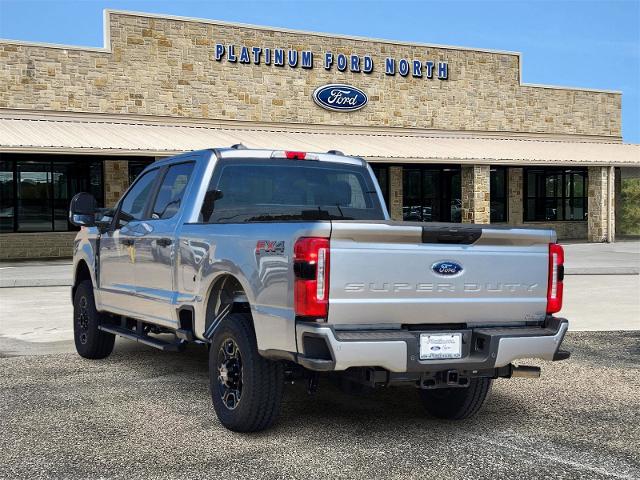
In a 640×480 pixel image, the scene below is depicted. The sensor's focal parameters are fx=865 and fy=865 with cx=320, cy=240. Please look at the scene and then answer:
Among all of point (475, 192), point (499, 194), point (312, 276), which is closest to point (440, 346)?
point (312, 276)

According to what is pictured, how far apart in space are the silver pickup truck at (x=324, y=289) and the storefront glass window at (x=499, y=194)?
92.9 feet

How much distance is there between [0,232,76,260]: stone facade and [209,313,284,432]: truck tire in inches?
836

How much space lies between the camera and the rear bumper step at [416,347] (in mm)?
5113

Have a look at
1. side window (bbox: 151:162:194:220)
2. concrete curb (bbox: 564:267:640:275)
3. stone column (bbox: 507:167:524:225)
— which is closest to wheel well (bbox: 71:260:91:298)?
side window (bbox: 151:162:194:220)

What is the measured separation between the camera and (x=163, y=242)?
710 cm

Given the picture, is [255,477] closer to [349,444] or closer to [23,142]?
[349,444]

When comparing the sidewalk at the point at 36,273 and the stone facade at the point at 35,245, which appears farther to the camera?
the stone facade at the point at 35,245

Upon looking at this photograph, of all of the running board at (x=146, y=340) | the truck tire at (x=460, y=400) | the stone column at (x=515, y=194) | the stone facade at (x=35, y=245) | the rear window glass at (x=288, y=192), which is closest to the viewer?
the truck tire at (x=460, y=400)

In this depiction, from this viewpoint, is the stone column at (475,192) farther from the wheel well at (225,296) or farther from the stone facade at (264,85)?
the wheel well at (225,296)

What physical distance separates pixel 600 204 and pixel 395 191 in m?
7.64

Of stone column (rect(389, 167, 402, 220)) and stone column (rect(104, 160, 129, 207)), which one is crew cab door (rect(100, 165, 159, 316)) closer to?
stone column (rect(104, 160, 129, 207))

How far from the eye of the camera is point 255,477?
4.96m

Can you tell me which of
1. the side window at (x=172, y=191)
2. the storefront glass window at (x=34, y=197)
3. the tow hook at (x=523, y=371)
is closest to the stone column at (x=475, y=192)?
the storefront glass window at (x=34, y=197)

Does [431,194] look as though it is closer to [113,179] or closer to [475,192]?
[475,192]
